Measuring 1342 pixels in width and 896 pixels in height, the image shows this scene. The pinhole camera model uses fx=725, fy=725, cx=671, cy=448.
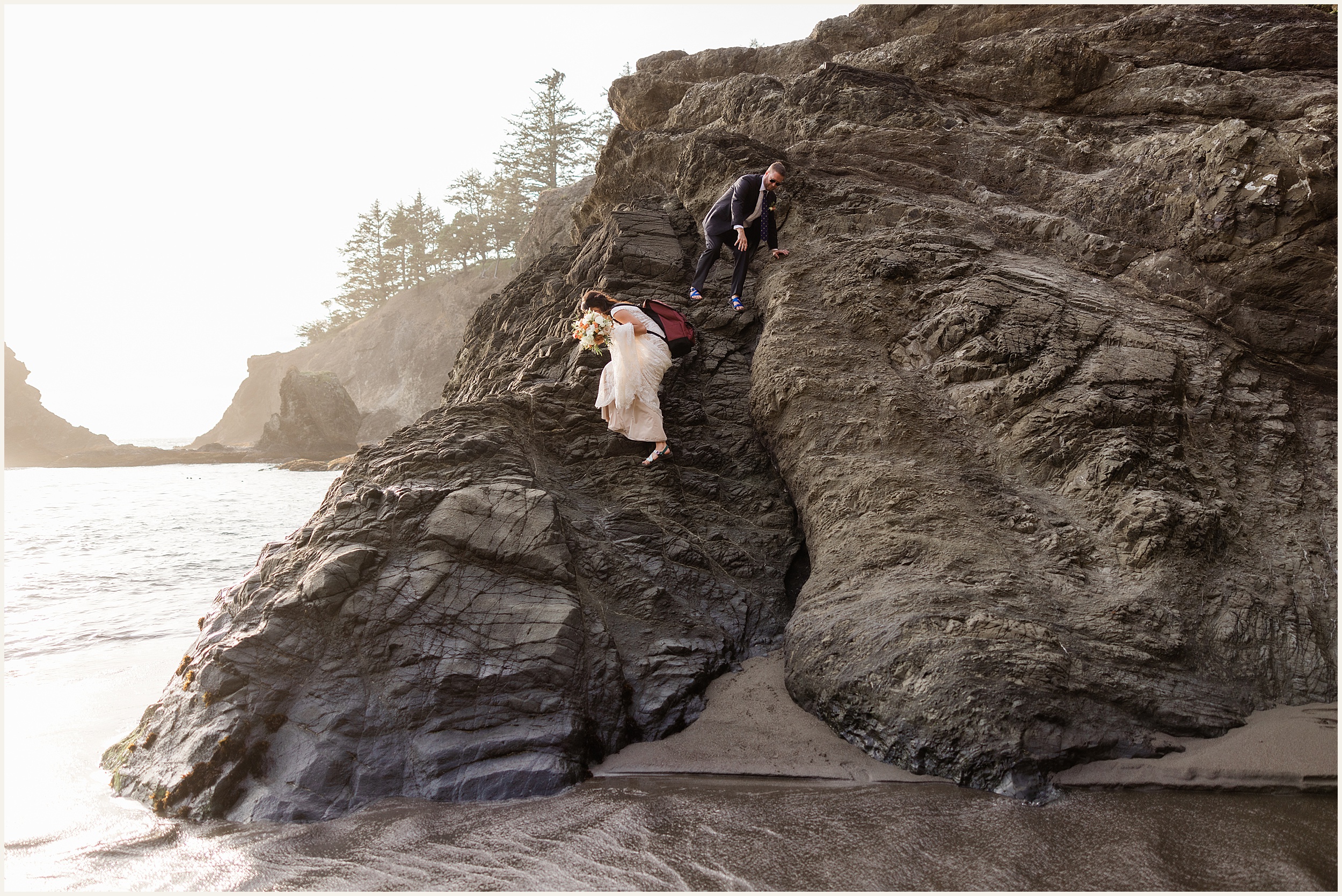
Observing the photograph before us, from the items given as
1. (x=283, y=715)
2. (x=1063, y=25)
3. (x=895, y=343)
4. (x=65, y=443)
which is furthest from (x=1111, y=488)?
(x=65, y=443)

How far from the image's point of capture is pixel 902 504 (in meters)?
5.44

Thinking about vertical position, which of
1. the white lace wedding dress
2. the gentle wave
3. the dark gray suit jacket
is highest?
the dark gray suit jacket

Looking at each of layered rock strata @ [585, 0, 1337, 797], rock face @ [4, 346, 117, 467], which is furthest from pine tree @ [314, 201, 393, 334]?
layered rock strata @ [585, 0, 1337, 797]

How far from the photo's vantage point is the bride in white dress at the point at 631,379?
6.32 m

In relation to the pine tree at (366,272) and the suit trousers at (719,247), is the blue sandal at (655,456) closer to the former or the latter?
the suit trousers at (719,247)

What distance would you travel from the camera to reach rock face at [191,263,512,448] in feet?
148

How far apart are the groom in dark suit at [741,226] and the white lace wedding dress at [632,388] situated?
1.45m

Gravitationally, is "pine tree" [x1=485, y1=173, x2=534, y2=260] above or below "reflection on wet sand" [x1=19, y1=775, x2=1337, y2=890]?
above

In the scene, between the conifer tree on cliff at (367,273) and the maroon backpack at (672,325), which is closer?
the maroon backpack at (672,325)

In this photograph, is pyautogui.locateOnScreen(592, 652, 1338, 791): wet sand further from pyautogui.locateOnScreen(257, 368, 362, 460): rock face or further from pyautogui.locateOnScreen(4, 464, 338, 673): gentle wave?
pyautogui.locateOnScreen(257, 368, 362, 460): rock face

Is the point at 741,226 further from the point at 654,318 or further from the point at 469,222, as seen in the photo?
the point at 469,222

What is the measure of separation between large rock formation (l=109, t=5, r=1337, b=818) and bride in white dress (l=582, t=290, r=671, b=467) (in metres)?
0.24

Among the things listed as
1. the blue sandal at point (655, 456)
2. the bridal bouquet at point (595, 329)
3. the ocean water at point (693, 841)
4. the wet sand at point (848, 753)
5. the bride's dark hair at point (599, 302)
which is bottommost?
the ocean water at point (693, 841)

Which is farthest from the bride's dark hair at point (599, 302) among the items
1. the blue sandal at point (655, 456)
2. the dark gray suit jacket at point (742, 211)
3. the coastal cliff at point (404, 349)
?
the coastal cliff at point (404, 349)
